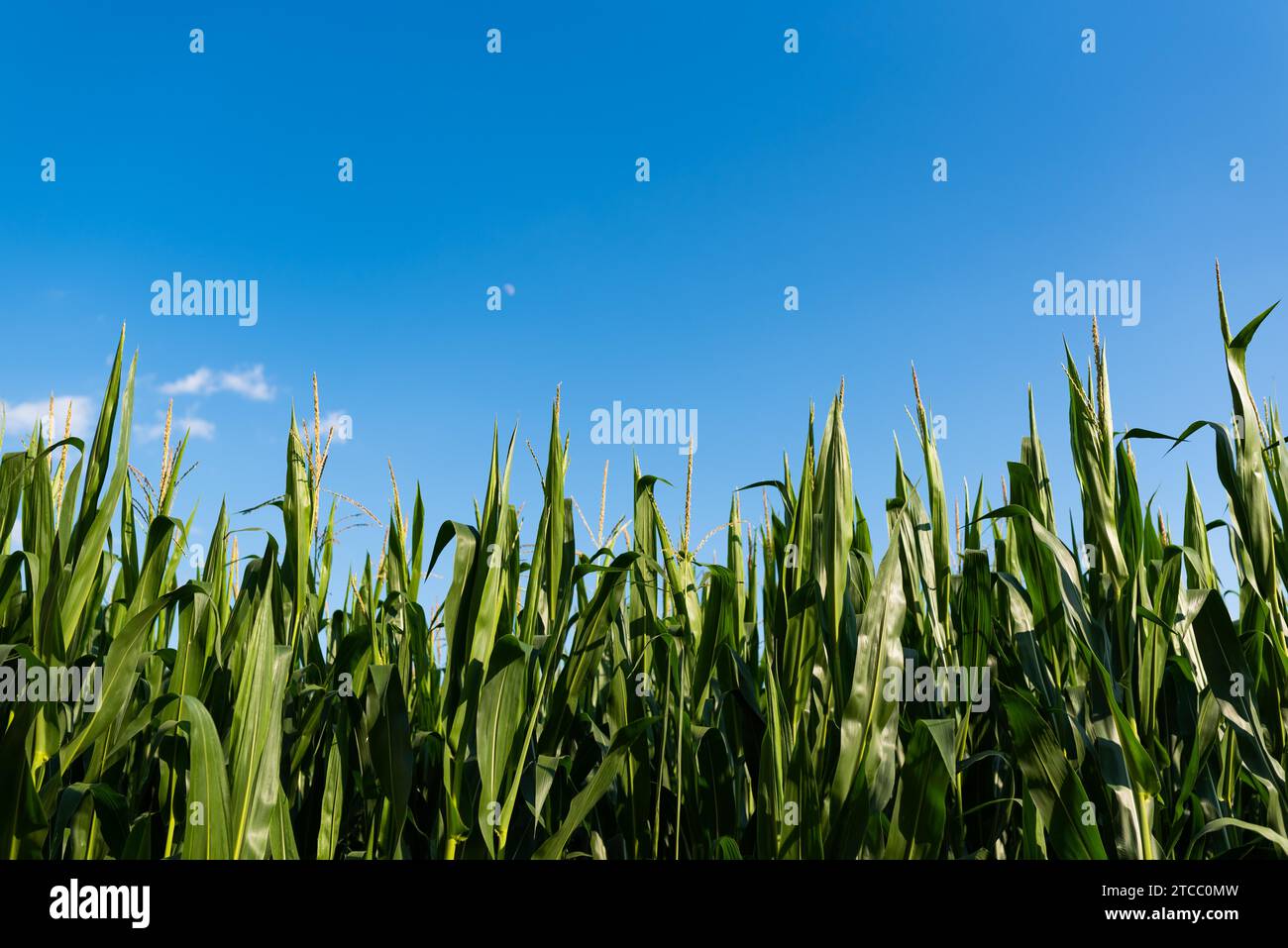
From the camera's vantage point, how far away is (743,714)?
2090 mm

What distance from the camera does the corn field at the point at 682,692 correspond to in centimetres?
177

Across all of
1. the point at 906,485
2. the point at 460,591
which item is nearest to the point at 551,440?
the point at 460,591

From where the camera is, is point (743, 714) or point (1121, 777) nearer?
point (1121, 777)

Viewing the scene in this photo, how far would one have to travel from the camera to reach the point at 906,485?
271 centimetres

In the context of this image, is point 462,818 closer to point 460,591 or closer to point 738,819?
point 460,591

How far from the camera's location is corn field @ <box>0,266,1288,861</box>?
1.77 metres

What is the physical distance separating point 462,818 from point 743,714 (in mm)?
762

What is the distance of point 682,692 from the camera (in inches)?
76.7
